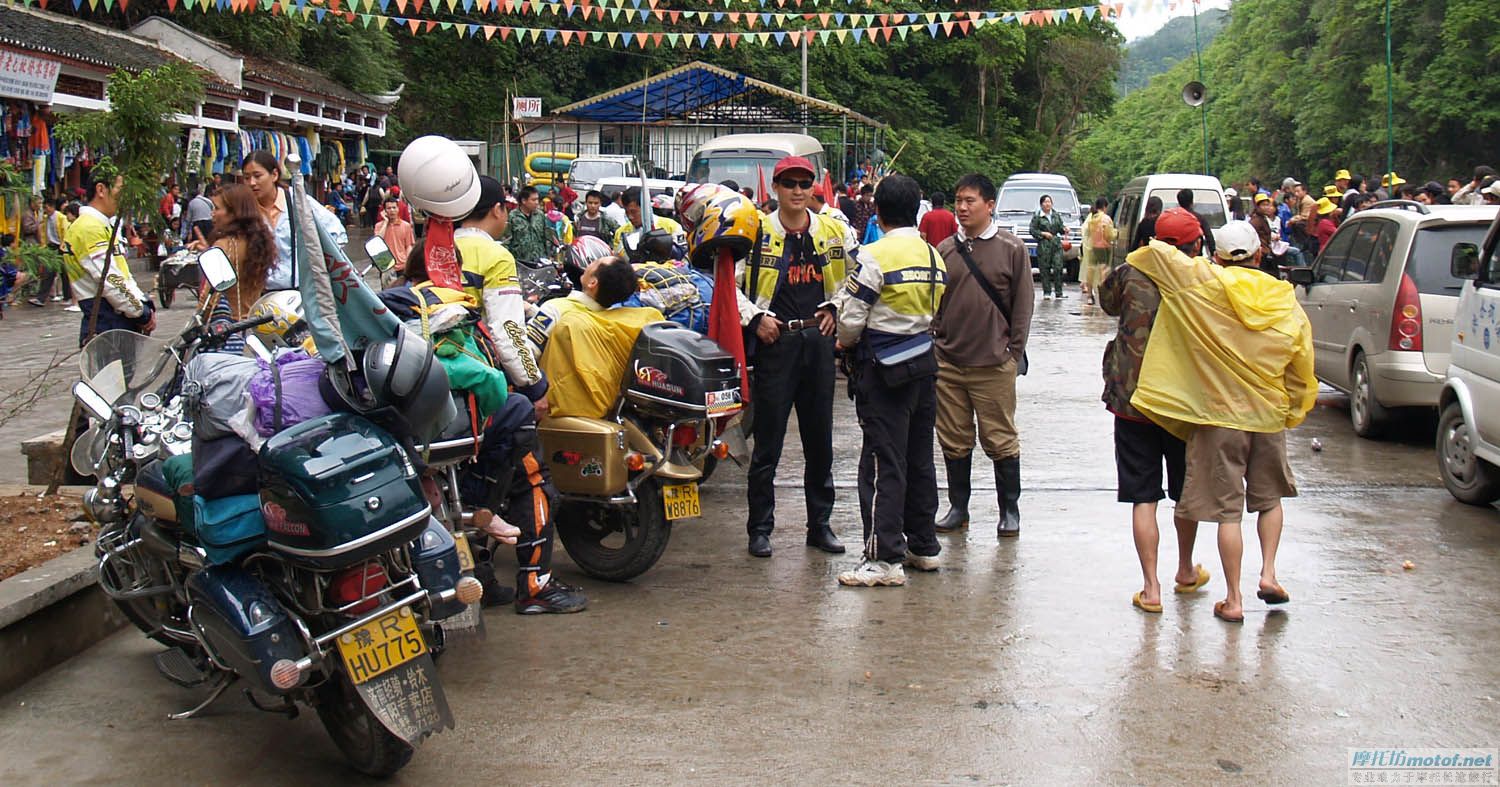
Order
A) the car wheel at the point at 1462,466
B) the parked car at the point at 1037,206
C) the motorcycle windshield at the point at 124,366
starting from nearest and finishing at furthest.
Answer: the motorcycle windshield at the point at 124,366 < the car wheel at the point at 1462,466 < the parked car at the point at 1037,206

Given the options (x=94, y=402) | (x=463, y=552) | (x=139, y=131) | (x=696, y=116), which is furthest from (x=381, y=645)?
(x=696, y=116)

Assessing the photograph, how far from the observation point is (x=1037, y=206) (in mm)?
26750

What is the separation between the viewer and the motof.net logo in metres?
4.28

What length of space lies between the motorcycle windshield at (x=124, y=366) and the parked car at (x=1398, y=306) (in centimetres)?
763

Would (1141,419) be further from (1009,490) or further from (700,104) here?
(700,104)

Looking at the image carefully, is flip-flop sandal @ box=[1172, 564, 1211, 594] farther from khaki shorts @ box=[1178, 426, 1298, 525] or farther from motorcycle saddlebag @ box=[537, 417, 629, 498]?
motorcycle saddlebag @ box=[537, 417, 629, 498]

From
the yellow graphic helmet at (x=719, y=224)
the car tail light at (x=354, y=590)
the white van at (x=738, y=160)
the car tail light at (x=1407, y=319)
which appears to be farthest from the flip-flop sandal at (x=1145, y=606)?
the white van at (x=738, y=160)

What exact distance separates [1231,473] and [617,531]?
2.66 meters

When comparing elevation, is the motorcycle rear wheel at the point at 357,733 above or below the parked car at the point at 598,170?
below

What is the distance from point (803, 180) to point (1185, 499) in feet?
7.63

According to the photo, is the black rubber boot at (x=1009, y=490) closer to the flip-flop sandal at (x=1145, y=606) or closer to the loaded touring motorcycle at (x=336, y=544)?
the flip-flop sandal at (x=1145, y=606)

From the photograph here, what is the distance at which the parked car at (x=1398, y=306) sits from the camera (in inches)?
372

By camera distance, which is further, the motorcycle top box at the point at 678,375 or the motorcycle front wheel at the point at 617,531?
the motorcycle front wheel at the point at 617,531

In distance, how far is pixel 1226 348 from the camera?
5.70 metres
